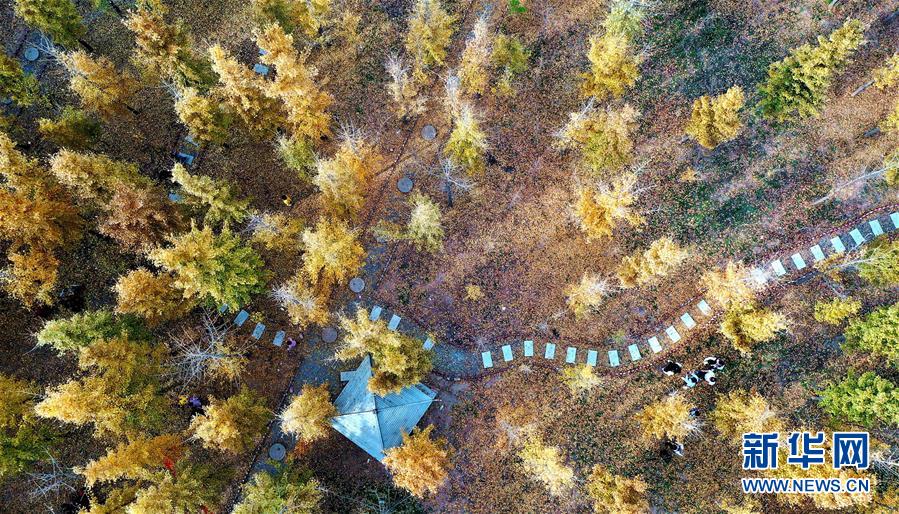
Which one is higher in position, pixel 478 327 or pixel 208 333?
pixel 478 327

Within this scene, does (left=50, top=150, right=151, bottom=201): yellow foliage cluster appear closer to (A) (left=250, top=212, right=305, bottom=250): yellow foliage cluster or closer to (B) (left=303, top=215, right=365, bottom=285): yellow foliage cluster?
(A) (left=250, top=212, right=305, bottom=250): yellow foliage cluster

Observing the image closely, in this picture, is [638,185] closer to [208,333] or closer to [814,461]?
[814,461]

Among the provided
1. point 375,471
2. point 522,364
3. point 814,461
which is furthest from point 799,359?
point 375,471

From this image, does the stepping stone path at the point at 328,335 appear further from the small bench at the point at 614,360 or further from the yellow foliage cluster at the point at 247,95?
the small bench at the point at 614,360

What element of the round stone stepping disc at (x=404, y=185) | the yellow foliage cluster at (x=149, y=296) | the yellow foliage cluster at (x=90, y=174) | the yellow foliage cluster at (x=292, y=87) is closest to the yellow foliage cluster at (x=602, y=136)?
the round stone stepping disc at (x=404, y=185)

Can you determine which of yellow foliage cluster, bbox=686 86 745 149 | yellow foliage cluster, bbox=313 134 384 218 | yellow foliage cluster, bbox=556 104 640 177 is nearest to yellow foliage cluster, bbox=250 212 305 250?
yellow foliage cluster, bbox=313 134 384 218
